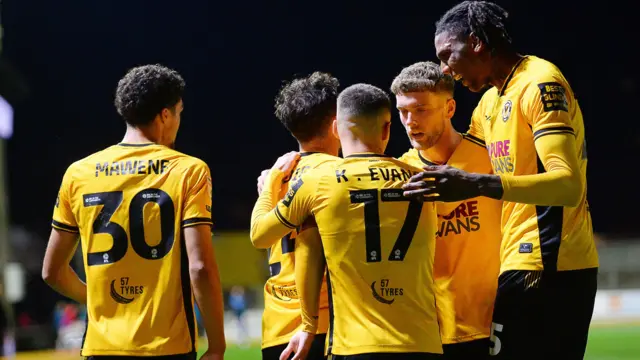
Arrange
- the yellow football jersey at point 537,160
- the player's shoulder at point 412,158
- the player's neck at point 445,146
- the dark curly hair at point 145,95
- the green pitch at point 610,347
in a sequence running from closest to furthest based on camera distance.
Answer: the yellow football jersey at point 537,160
the dark curly hair at point 145,95
the player's neck at point 445,146
the player's shoulder at point 412,158
the green pitch at point 610,347

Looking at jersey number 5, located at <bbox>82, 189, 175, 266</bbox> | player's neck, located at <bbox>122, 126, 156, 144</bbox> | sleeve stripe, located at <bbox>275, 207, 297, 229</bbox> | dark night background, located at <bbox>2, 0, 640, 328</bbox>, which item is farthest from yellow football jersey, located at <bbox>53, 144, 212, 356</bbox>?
dark night background, located at <bbox>2, 0, 640, 328</bbox>

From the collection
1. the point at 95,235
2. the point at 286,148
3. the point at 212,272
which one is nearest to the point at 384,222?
the point at 212,272

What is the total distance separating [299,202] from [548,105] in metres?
1.24

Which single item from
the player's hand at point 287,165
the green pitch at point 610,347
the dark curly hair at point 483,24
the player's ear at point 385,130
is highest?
the dark curly hair at point 483,24

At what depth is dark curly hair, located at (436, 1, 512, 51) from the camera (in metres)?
3.88

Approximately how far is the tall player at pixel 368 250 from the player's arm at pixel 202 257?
0.34m

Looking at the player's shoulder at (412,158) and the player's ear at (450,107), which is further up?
the player's ear at (450,107)

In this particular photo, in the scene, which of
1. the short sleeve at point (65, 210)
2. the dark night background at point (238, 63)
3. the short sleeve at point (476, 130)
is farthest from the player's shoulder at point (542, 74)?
the dark night background at point (238, 63)

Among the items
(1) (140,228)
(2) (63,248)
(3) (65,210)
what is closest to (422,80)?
(1) (140,228)

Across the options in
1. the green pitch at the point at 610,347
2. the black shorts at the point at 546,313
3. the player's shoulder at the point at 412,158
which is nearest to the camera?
the black shorts at the point at 546,313

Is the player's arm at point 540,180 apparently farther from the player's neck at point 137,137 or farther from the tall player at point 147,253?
the player's neck at point 137,137

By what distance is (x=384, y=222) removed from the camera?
3.72 meters

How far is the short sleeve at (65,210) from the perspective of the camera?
4.02 meters

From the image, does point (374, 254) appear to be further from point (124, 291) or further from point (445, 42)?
point (124, 291)
